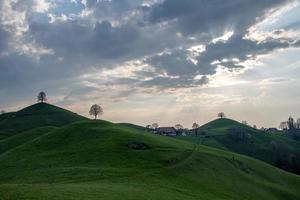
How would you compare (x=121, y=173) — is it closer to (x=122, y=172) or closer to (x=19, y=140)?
(x=122, y=172)

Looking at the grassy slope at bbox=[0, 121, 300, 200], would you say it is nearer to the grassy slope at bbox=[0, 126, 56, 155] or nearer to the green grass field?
the green grass field

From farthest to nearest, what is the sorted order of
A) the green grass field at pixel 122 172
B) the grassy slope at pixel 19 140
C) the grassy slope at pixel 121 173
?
1. the grassy slope at pixel 19 140
2. the grassy slope at pixel 121 173
3. the green grass field at pixel 122 172

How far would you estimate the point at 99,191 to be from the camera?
44.6 meters

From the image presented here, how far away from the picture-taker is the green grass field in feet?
153

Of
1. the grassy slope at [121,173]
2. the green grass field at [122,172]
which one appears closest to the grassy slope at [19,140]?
the green grass field at [122,172]

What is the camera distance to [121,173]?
64500mm

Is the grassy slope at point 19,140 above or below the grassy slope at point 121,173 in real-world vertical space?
above

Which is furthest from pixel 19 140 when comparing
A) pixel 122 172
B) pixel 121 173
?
pixel 121 173

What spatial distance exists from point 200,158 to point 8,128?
141264 mm

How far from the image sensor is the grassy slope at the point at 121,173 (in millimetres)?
47000

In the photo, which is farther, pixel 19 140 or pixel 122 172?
pixel 19 140

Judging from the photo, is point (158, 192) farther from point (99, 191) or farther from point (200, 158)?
point (200, 158)

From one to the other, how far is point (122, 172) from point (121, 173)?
0.94 m

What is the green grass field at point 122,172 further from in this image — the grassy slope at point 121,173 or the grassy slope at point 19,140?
the grassy slope at point 19,140
